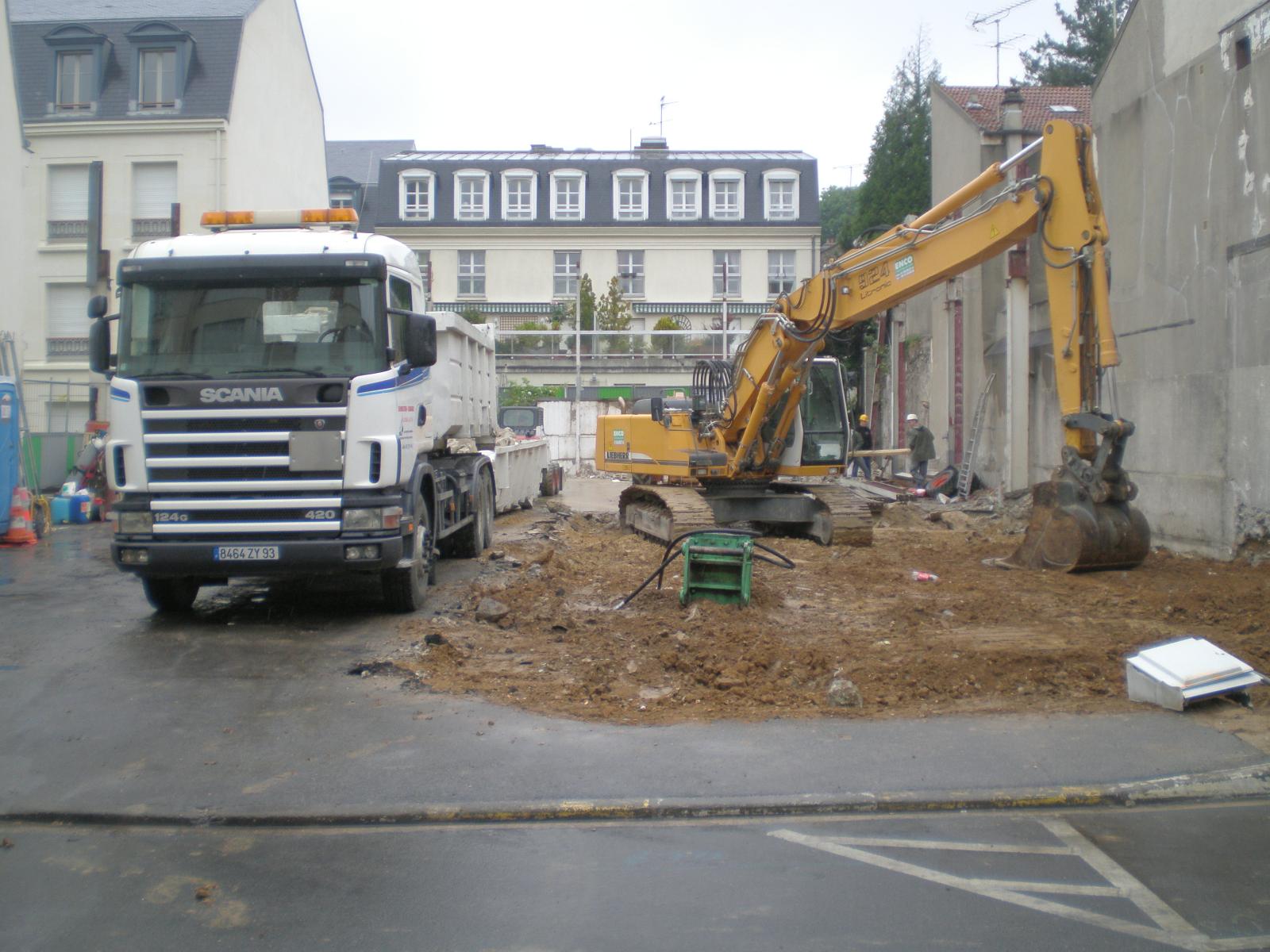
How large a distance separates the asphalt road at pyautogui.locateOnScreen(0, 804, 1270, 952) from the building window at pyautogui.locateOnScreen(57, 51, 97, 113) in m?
31.0

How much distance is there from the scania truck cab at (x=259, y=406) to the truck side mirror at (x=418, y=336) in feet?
0.04

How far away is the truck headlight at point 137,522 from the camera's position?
30.1ft

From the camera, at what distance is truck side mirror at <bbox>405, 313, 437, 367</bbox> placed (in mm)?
9445

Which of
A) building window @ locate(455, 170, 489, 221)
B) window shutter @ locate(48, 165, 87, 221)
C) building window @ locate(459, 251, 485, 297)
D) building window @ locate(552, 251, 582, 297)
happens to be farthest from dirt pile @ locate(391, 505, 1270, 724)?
building window @ locate(455, 170, 489, 221)

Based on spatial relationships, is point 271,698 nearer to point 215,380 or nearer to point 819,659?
point 215,380

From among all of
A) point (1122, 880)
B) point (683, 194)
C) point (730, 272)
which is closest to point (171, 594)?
point (1122, 880)

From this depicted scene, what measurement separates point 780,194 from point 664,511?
37497 millimetres

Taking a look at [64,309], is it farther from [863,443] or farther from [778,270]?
[778,270]

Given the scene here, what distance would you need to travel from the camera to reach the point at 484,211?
50.2 metres

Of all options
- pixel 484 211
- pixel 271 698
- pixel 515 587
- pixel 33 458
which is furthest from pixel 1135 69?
pixel 484 211

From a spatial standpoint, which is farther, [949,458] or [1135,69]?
[949,458]

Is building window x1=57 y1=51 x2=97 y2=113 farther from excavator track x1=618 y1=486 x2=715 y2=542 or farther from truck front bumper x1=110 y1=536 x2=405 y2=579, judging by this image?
truck front bumper x1=110 y1=536 x2=405 y2=579

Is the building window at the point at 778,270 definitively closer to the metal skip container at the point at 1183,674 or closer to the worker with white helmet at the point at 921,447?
the worker with white helmet at the point at 921,447

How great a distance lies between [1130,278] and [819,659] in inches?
354
